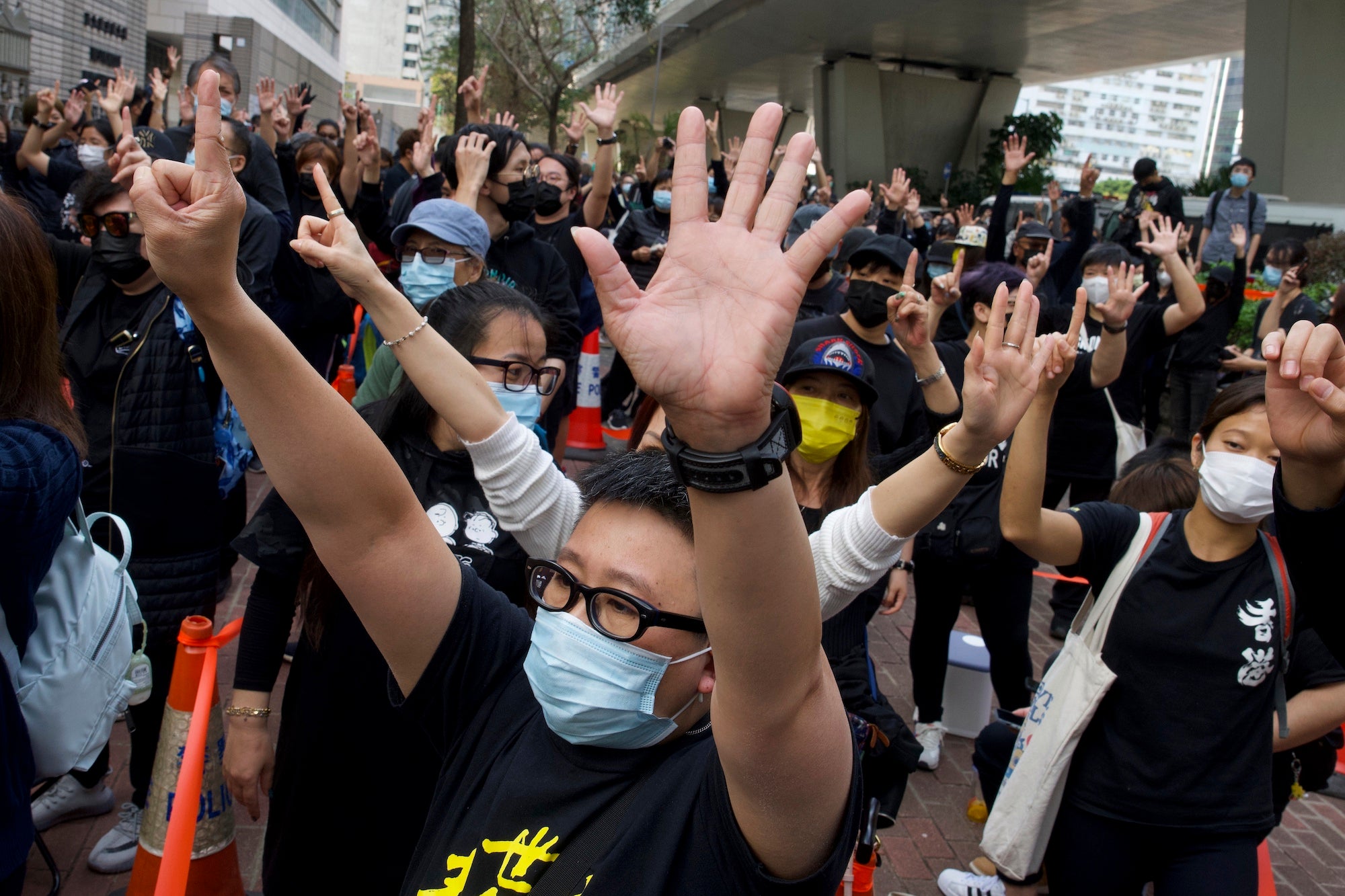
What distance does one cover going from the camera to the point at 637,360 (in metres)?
1.02


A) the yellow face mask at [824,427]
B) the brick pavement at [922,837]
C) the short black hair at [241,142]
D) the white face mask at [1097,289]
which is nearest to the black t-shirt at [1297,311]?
the white face mask at [1097,289]

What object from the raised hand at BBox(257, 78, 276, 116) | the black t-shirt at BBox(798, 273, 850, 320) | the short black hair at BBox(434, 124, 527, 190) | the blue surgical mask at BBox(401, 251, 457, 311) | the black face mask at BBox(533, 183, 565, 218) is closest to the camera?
the blue surgical mask at BBox(401, 251, 457, 311)

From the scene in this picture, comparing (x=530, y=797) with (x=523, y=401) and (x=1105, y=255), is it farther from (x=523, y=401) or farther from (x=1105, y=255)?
(x=1105, y=255)

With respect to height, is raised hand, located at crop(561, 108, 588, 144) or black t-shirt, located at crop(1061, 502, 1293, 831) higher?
raised hand, located at crop(561, 108, 588, 144)

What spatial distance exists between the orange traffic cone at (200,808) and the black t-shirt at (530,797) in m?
1.24

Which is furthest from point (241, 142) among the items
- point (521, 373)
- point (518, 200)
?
point (521, 373)

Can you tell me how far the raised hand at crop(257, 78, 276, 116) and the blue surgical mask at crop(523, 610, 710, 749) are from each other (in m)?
7.15

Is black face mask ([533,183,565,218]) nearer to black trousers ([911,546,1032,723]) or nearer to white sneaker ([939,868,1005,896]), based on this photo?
black trousers ([911,546,1032,723])

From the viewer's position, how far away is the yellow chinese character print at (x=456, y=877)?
56.1 inches

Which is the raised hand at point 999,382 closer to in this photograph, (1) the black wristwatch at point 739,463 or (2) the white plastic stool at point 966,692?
(1) the black wristwatch at point 739,463

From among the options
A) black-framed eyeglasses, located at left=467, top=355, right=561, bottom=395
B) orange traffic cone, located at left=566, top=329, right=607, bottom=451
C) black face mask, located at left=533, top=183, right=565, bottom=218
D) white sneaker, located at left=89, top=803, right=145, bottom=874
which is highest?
black face mask, located at left=533, top=183, right=565, bottom=218

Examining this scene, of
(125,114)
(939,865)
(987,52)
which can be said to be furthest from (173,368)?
(987,52)

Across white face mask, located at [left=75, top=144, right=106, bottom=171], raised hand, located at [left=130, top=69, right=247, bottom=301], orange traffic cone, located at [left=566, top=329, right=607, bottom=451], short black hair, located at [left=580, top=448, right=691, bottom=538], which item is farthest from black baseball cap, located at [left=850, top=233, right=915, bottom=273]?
white face mask, located at [left=75, top=144, right=106, bottom=171]

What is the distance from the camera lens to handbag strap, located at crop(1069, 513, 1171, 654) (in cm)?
273
